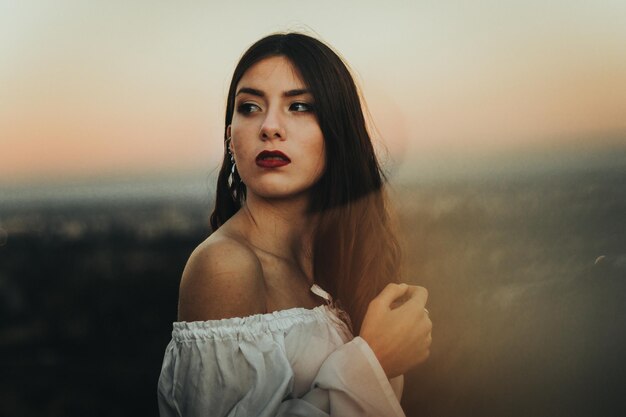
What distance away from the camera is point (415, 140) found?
174 centimetres

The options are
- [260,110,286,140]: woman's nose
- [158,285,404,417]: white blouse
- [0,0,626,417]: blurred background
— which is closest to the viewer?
[158,285,404,417]: white blouse

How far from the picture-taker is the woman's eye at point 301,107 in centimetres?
154

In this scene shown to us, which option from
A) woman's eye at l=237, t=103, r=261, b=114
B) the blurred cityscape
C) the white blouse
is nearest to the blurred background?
the blurred cityscape

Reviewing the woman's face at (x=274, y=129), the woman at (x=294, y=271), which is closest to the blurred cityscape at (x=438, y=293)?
the woman at (x=294, y=271)

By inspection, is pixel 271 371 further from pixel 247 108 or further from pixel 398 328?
pixel 247 108

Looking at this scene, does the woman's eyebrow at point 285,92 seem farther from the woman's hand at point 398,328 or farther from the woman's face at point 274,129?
the woman's hand at point 398,328

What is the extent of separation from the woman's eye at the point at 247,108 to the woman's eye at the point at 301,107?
71mm

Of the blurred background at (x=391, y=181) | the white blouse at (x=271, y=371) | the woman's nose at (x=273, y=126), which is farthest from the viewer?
the blurred background at (x=391, y=181)

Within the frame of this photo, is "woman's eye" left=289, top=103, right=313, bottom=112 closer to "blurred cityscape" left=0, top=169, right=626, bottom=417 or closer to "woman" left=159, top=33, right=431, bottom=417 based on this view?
"woman" left=159, top=33, right=431, bottom=417

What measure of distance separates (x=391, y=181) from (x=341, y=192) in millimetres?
151

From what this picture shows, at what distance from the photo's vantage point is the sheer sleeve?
4.63ft

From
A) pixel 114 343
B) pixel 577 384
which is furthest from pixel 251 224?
pixel 577 384

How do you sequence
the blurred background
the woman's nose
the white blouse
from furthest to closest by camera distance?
the blurred background < the woman's nose < the white blouse

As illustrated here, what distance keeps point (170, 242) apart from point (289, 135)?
1.26 ft
